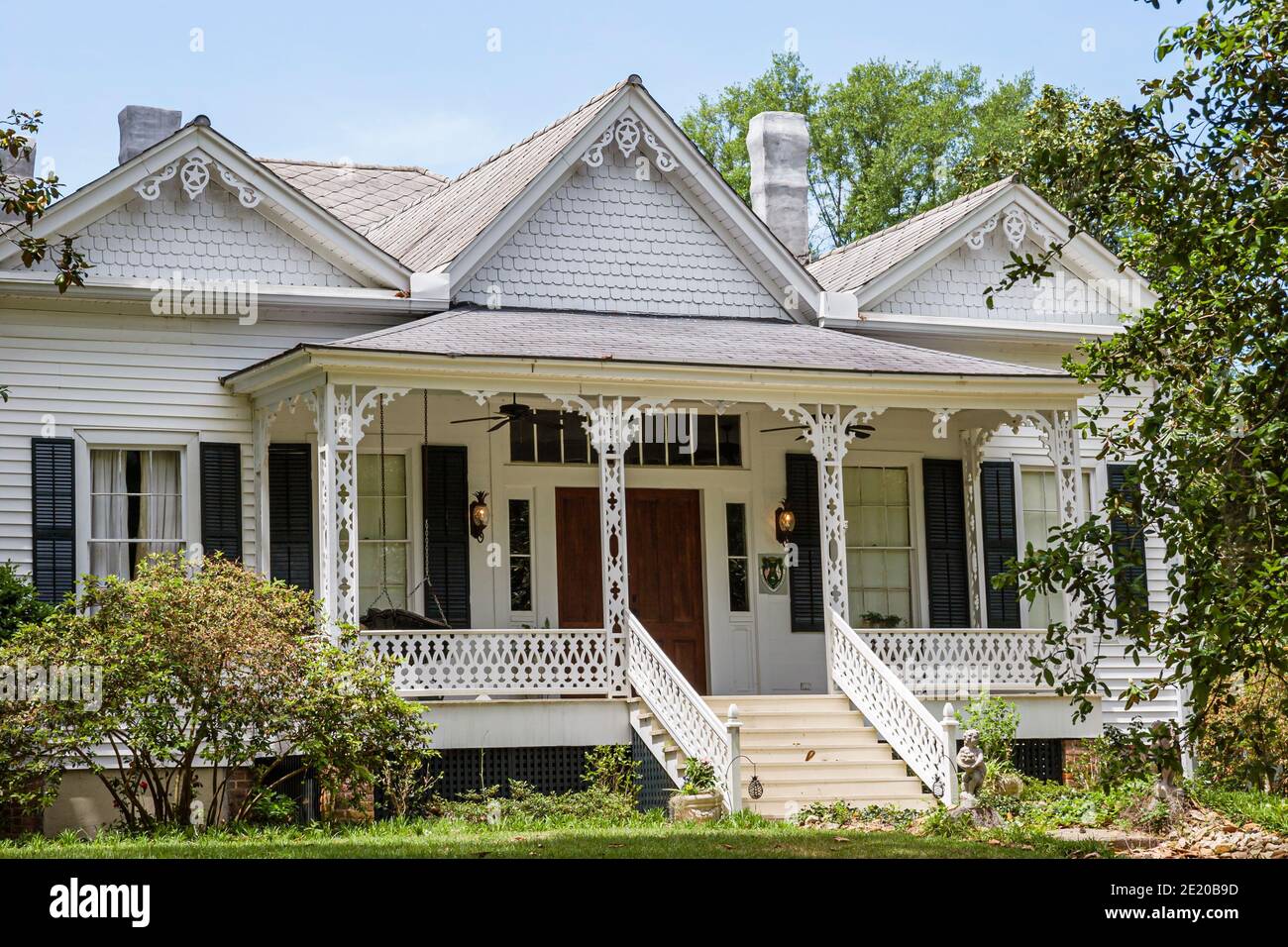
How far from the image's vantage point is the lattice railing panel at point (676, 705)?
14.0 metres

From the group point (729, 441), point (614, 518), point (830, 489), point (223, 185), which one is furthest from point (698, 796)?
point (223, 185)

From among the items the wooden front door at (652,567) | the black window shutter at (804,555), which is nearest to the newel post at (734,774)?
the wooden front door at (652,567)

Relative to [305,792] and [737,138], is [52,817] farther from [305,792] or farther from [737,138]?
[737,138]

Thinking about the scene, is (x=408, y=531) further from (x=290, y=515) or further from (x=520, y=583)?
(x=520, y=583)

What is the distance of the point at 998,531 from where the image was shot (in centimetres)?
1919

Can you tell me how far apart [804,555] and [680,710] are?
4.10 meters

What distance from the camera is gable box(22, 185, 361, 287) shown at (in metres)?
16.2

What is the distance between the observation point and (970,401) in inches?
664

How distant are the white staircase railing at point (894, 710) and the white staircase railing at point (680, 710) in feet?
5.61

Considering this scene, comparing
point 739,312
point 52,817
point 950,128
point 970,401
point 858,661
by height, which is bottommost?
point 52,817

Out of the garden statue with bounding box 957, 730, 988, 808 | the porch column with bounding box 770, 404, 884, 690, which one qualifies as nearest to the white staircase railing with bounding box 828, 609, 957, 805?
the porch column with bounding box 770, 404, 884, 690

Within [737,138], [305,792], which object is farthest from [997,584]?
[737,138]

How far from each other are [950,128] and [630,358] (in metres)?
27.2

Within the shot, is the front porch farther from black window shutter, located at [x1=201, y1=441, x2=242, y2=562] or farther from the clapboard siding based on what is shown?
the clapboard siding
